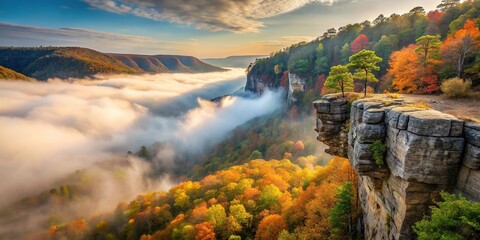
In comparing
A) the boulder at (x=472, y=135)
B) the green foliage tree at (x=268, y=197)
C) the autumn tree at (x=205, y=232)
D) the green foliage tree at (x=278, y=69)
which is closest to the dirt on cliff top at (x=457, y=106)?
the boulder at (x=472, y=135)

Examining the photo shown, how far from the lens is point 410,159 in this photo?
13523mm

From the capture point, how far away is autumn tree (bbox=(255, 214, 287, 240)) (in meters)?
32.3

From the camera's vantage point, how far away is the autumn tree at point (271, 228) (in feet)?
106

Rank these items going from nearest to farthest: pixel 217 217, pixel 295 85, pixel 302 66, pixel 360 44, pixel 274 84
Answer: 1. pixel 217 217
2. pixel 360 44
3. pixel 302 66
4. pixel 295 85
5. pixel 274 84

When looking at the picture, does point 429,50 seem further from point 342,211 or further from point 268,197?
point 268,197

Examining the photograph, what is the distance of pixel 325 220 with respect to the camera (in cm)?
2780

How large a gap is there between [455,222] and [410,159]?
4087 mm

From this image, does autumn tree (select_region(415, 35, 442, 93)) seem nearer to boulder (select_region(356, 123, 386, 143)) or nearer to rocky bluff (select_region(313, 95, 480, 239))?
rocky bluff (select_region(313, 95, 480, 239))

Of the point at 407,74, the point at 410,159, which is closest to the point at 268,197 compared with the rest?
the point at 407,74

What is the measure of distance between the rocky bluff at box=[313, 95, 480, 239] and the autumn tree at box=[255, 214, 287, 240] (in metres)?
15.0

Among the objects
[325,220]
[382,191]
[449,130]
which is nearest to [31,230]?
[325,220]

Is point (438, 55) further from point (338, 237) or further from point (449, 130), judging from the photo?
point (338, 237)

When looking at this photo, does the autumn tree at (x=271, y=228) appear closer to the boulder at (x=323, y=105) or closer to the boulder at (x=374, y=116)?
the boulder at (x=323, y=105)

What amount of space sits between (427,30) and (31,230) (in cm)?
13092
